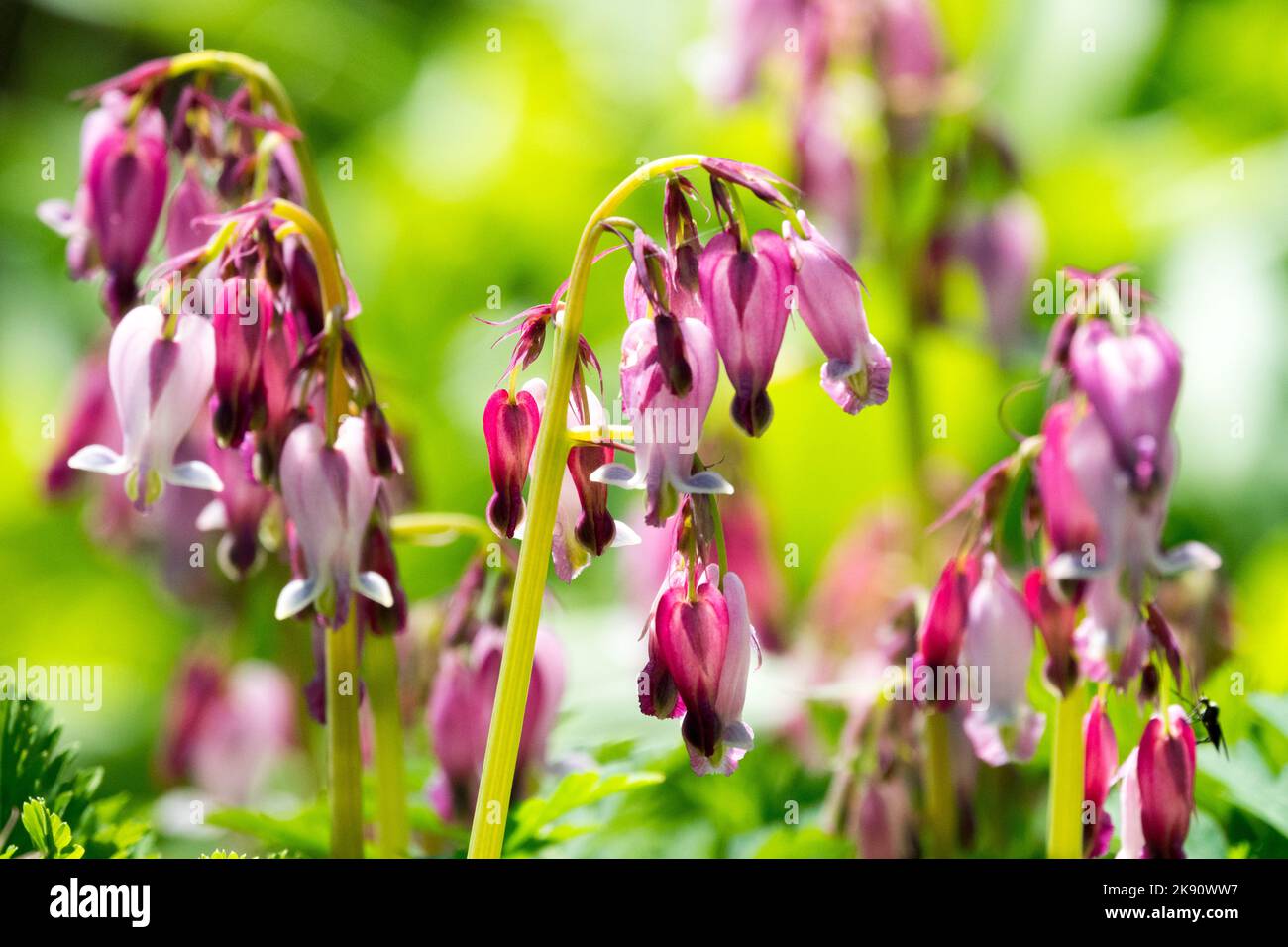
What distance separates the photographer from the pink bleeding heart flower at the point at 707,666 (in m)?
0.98

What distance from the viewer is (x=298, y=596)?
41.1 inches

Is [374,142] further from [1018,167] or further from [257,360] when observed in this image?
[257,360]

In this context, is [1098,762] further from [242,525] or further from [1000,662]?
[242,525]

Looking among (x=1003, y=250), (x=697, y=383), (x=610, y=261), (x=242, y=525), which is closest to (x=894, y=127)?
(x=1003, y=250)

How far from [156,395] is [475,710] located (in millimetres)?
465

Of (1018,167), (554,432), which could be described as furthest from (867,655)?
(554,432)

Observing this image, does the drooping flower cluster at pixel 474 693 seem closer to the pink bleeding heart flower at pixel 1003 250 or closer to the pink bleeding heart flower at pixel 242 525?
the pink bleeding heart flower at pixel 242 525

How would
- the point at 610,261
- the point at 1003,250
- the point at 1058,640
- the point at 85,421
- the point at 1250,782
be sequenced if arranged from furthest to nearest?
the point at 610,261 < the point at 1003,250 < the point at 85,421 < the point at 1250,782 < the point at 1058,640

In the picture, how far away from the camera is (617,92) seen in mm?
3859

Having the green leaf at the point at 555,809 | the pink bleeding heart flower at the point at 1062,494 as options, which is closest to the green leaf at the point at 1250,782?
the pink bleeding heart flower at the point at 1062,494

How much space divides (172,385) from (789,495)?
2100 millimetres

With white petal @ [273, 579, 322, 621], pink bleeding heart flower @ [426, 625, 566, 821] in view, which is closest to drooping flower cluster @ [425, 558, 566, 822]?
pink bleeding heart flower @ [426, 625, 566, 821]

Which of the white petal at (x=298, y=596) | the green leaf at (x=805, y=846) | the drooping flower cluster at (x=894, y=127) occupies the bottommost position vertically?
the green leaf at (x=805, y=846)

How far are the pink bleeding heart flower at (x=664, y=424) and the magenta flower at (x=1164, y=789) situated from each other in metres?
0.41
